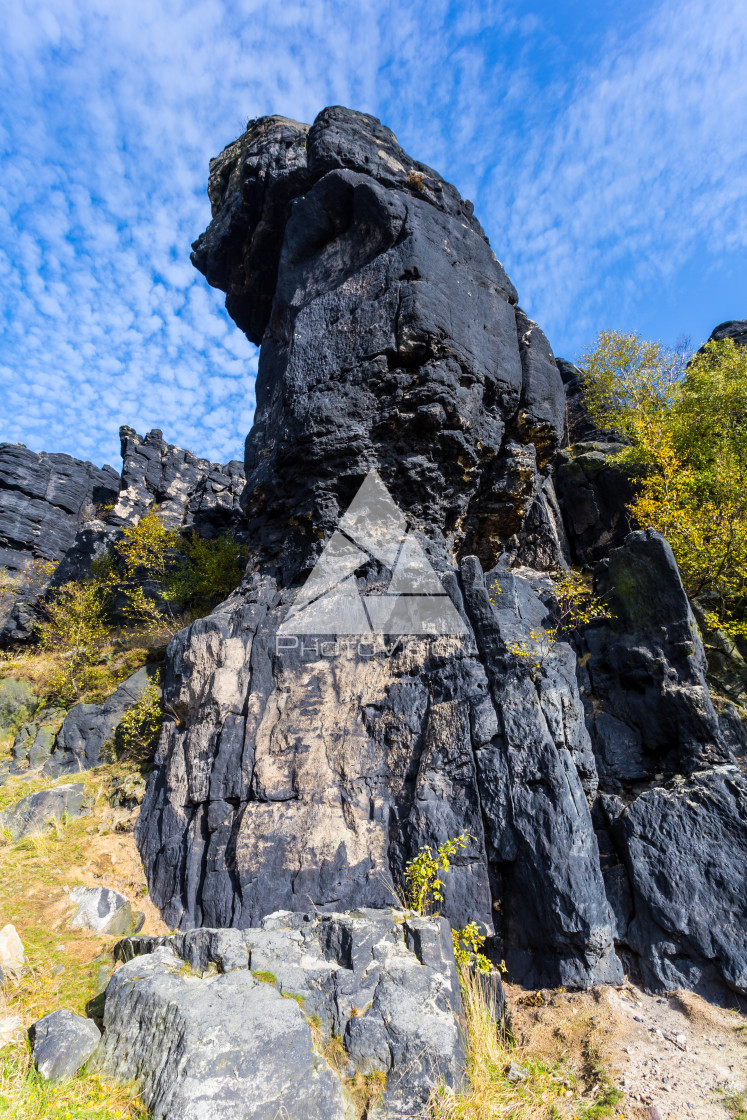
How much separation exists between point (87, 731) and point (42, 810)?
3.61 m

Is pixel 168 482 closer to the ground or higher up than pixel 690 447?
higher up

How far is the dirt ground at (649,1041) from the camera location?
18.2 feet

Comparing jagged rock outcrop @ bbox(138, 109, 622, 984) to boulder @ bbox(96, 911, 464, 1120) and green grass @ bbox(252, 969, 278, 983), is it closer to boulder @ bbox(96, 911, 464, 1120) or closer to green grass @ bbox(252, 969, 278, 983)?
boulder @ bbox(96, 911, 464, 1120)

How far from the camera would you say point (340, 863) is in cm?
890

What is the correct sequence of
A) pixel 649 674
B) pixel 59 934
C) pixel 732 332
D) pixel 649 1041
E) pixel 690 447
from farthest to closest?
pixel 732 332 → pixel 690 447 → pixel 649 674 → pixel 59 934 → pixel 649 1041

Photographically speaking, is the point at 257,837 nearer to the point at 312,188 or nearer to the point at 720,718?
the point at 720,718

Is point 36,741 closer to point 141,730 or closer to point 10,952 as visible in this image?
point 141,730

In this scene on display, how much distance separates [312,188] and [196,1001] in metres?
16.9

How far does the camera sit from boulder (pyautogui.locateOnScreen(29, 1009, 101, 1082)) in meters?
5.49

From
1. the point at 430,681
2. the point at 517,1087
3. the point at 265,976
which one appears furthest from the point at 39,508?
the point at 517,1087

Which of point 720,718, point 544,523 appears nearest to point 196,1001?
point 720,718

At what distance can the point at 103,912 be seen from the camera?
867 cm

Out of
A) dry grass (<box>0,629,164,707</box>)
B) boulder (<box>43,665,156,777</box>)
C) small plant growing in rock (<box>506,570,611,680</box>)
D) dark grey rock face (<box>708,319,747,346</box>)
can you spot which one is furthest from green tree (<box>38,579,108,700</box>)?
dark grey rock face (<box>708,319,747,346</box>)

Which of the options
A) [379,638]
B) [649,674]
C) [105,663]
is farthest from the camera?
[105,663]
